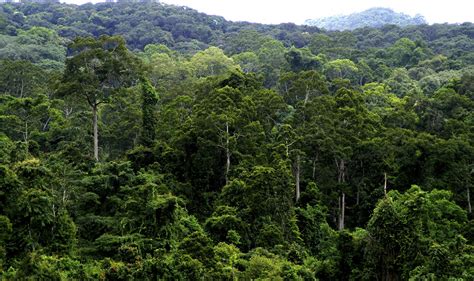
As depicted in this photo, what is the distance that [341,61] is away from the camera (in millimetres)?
56594

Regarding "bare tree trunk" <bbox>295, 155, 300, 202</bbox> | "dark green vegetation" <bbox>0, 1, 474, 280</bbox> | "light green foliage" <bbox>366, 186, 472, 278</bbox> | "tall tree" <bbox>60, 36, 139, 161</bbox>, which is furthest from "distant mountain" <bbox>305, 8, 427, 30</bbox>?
"light green foliage" <bbox>366, 186, 472, 278</bbox>

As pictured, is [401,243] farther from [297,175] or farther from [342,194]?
[297,175]

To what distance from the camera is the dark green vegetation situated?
63.2 ft

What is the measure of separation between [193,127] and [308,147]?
21.5ft

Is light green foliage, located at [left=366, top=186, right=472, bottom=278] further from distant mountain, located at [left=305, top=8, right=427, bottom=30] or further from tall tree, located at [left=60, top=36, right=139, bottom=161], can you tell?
Answer: distant mountain, located at [left=305, top=8, right=427, bottom=30]

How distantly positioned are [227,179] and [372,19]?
149366 mm

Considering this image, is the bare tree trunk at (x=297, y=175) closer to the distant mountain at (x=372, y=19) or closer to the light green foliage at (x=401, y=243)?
the light green foliage at (x=401, y=243)

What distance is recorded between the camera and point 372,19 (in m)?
166

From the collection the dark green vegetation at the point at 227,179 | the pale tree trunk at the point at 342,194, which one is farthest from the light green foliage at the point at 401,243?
the pale tree trunk at the point at 342,194

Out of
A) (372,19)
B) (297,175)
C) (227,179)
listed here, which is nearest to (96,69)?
(227,179)

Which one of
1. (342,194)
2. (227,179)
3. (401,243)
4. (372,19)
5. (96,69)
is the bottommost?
(342,194)

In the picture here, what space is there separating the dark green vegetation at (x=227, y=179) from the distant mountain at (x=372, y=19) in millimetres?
116742

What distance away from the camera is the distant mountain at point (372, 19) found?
15862cm

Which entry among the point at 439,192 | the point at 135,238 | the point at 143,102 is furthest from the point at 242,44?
the point at 135,238
